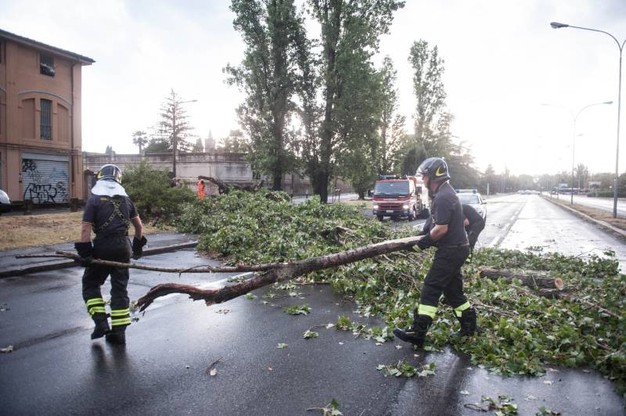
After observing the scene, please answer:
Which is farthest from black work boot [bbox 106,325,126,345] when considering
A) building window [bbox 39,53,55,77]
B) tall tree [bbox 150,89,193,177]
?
tall tree [bbox 150,89,193,177]

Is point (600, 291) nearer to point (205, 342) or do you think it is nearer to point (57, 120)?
point (205, 342)

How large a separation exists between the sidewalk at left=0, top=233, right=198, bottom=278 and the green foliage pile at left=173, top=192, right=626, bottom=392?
3.92 ft

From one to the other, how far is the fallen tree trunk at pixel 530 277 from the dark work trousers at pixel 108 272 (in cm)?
576

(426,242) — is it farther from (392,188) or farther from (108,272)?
(392,188)

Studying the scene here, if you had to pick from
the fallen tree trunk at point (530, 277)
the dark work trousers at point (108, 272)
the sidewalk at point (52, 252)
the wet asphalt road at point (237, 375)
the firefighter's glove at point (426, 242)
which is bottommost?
the wet asphalt road at point (237, 375)

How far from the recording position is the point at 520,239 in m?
15.3

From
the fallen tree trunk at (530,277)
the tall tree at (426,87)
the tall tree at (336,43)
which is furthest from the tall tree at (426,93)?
the fallen tree trunk at (530,277)

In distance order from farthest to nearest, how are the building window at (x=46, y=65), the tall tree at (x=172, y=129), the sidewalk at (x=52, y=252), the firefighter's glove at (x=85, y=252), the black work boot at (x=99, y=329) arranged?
the tall tree at (x=172, y=129) < the building window at (x=46, y=65) < the sidewalk at (x=52, y=252) < the black work boot at (x=99, y=329) < the firefighter's glove at (x=85, y=252)

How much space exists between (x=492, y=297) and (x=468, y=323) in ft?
4.39

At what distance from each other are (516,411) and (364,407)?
48.4 inches

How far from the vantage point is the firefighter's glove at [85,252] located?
4.61 metres

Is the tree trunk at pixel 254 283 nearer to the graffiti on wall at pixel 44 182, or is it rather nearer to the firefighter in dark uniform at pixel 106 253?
the firefighter in dark uniform at pixel 106 253

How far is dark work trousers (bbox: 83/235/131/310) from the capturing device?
4.79 metres

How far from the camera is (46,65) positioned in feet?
89.4
